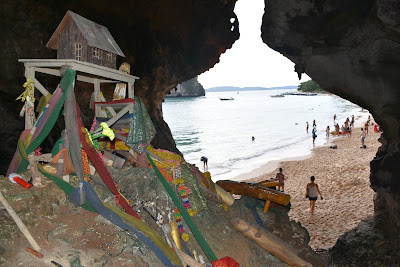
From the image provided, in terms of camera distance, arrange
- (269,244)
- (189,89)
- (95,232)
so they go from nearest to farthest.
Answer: (95,232), (269,244), (189,89)

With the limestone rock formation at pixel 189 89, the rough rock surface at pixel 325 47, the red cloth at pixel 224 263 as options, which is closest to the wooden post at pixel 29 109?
the red cloth at pixel 224 263

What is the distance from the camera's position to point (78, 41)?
5621mm

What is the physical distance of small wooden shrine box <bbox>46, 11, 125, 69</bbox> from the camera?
5575 mm

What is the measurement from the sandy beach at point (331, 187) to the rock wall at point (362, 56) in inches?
87.7

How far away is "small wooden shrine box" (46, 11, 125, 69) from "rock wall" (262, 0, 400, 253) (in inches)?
281

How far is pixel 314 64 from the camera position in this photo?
10.9 metres

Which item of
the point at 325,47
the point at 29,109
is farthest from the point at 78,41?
the point at 325,47

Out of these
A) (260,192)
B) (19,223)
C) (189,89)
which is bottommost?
(260,192)

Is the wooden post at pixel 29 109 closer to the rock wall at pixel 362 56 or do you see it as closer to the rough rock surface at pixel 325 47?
the rough rock surface at pixel 325 47

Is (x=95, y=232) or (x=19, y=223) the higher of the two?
(x=19, y=223)

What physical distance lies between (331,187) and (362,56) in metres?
9.33

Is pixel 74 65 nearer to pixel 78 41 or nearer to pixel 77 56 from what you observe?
pixel 77 56

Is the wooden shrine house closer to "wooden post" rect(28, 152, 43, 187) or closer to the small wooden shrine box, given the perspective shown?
the small wooden shrine box

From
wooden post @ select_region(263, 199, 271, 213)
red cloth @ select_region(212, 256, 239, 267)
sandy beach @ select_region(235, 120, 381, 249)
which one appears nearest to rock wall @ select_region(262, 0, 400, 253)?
sandy beach @ select_region(235, 120, 381, 249)
